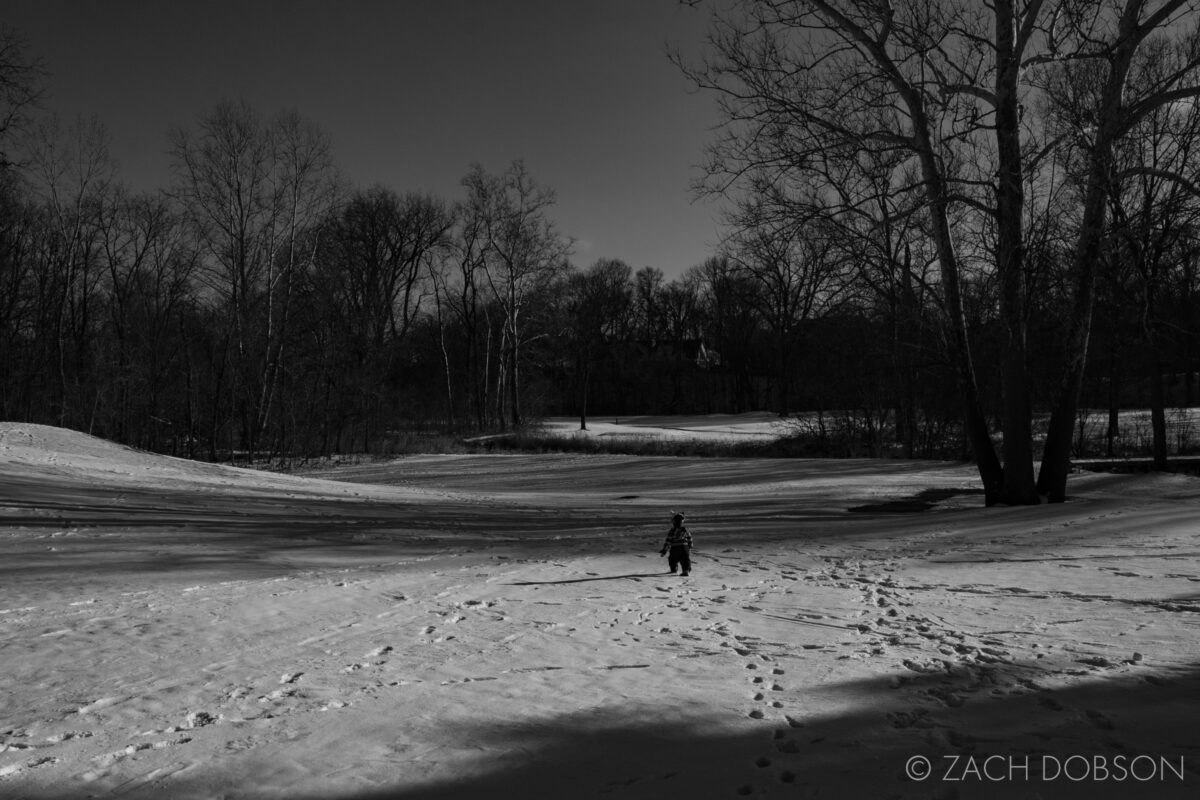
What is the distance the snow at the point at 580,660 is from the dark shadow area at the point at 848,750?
0.7 inches

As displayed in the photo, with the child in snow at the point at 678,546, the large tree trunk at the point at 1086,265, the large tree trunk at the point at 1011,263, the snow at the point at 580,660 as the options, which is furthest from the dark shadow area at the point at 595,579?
the large tree trunk at the point at 1086,265

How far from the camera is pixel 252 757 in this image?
374 cm

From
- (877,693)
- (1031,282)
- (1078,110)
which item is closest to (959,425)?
(1031,282)

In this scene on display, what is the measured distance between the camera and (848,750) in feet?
12.6

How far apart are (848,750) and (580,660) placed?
2103mm

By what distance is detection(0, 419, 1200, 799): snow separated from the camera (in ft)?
11.9

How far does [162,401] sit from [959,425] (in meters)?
33.6

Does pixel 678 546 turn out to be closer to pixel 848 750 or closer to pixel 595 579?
pixel 595 579

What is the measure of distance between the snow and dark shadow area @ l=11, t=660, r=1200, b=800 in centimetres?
2

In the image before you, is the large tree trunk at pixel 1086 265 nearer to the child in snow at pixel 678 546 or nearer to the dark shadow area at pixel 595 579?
the child in snow at pixel 678 546

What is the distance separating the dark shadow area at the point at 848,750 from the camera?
11.2 ft

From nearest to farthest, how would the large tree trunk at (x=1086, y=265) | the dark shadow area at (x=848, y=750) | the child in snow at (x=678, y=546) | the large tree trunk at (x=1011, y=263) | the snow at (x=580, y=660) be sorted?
the dark shadow area at (x=848, y=750), the snow at (x=580, y=660), the child in snow at (x=678, y=546), the large tree trunk at (x=1086, y=265), the large tree trunk at (x=1011, y=263)

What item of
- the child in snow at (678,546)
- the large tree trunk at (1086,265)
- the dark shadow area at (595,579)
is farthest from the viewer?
the large tree trunk at (1086,265)

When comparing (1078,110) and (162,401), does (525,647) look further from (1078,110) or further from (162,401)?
(162,401)
